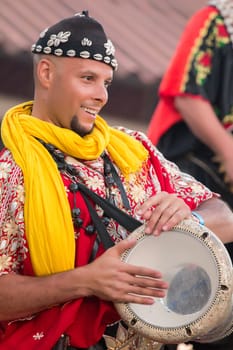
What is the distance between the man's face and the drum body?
1.51 ft

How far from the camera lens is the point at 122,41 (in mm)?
10117

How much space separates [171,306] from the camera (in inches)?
187

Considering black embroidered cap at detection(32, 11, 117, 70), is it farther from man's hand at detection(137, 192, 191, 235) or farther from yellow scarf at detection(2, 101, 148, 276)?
man's hand at detection(137, 192, 191, 235)

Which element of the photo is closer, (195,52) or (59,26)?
Answer: (59,26)

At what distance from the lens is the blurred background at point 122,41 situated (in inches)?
344

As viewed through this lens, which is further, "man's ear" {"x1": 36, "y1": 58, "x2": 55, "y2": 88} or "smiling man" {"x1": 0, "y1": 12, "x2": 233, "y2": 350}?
"man's ear" {"x1": 36, "y1": 58, "x2": 55, "y2": 88}

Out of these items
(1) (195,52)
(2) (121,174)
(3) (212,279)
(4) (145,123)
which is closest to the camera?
(3) (212,279)

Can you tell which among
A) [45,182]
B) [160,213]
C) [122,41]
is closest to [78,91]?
[45,182]

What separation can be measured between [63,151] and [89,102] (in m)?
0.20

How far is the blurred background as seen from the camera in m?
8.75

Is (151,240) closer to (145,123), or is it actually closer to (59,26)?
(59,26)

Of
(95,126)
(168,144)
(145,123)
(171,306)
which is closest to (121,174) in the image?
(95,126)

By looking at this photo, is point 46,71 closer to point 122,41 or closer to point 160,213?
point 160,213

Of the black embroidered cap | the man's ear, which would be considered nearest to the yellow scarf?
the man's ear
